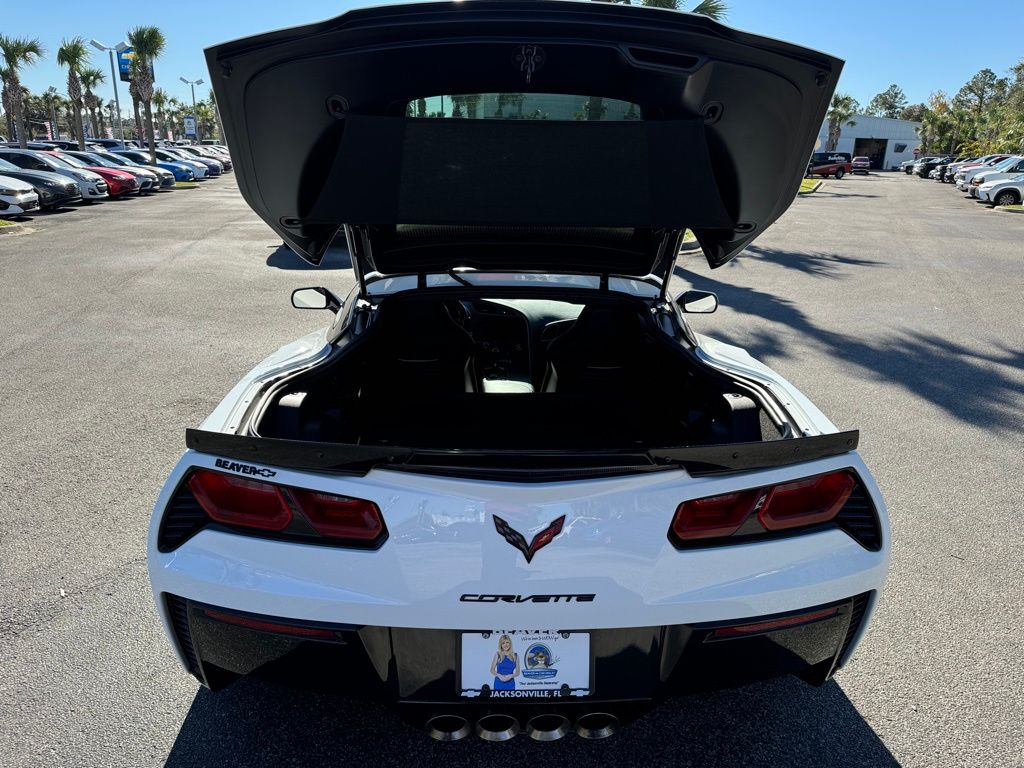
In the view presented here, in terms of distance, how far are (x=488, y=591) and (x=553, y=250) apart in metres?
1.86

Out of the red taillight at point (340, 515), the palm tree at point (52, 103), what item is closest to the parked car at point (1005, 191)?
the red taillight at point (340, 515)

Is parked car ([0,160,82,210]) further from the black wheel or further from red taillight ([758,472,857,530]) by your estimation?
the black wheel

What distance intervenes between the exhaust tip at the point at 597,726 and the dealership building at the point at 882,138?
271ft

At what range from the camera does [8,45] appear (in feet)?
118

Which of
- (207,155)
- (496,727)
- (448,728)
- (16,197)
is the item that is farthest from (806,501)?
(207,155)

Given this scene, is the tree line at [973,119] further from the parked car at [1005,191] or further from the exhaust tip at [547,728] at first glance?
the exhaust tip at [547,728]

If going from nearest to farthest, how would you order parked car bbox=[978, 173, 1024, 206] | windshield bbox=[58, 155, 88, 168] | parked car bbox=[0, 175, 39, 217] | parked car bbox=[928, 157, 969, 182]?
1. parked car bbox=[0, 175, 39, 217]
2. windshield bbox=[58, 155, 88, 168]
3. parked car bbox=[978, 173, 1024, 206]
4. parked car bbox=[928, 157, 969, 182]

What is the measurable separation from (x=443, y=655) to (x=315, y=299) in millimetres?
2168

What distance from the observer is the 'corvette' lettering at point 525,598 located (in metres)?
1.58

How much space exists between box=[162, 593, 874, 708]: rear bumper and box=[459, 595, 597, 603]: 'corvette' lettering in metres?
0.10

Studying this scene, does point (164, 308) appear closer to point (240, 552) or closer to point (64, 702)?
point (64, 702)

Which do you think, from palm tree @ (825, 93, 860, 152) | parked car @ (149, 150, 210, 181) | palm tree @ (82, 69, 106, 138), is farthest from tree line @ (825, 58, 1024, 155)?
palm tree @ (82, 69, 106, 138)

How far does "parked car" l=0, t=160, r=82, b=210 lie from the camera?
18.0 meters

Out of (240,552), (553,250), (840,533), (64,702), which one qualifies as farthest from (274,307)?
(840,533)
